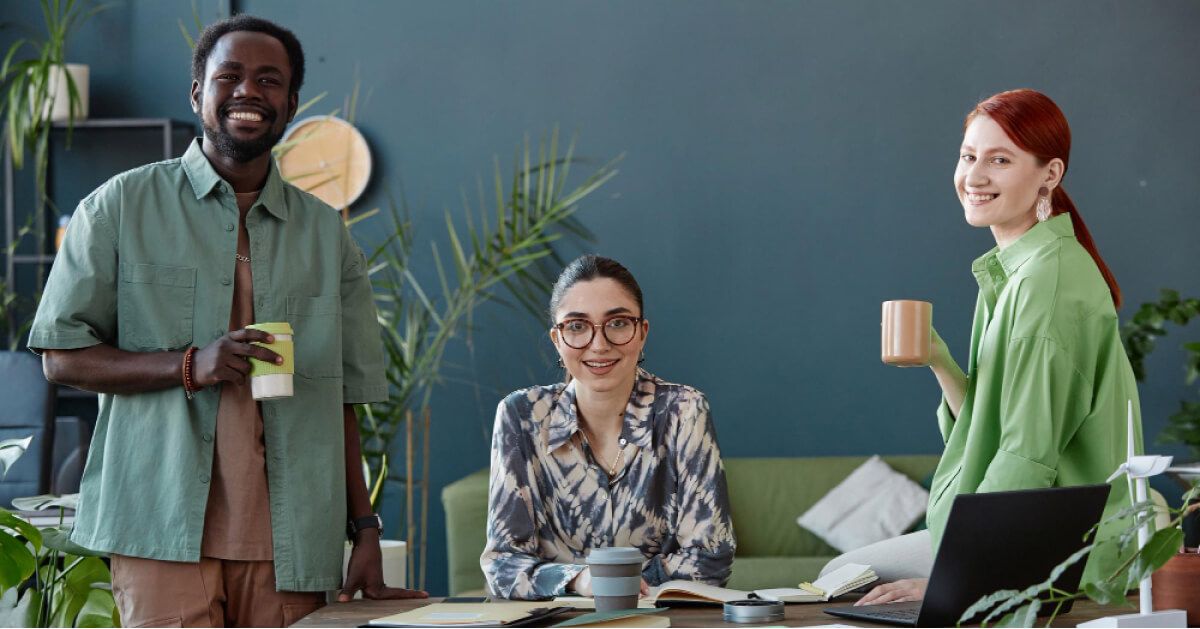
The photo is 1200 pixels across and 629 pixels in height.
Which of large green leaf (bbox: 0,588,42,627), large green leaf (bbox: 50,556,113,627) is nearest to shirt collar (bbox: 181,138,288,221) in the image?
large green leaf (bbox: 50,556,113,627)

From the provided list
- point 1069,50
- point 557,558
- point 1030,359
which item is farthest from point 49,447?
point 1069,50

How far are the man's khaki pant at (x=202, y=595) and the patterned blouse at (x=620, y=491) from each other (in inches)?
14.1

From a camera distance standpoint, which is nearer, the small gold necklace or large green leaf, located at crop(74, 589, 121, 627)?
the small gold necklace

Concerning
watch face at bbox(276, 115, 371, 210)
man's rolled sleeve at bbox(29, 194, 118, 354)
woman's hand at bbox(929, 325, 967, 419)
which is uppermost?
A: watch face at bbox(276, 115, 371, 210)

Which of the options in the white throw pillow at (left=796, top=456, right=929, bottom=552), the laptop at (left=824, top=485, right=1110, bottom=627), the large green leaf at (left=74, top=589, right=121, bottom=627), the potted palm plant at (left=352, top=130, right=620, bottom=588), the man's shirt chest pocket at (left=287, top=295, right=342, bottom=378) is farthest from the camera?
the potted palm plant at (left=352, top=130, right=620, bottom=588)

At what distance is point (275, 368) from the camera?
80.4 inches

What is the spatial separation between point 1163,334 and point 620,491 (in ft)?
9.50

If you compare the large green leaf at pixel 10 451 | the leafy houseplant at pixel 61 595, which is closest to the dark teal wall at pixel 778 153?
the leafy houseplant at pixel 61 595

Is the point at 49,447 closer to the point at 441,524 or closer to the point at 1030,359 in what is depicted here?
the point at 441,524

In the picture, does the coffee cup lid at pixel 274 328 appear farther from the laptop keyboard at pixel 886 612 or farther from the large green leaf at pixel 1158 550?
the large green leaf at pixel 1158 550

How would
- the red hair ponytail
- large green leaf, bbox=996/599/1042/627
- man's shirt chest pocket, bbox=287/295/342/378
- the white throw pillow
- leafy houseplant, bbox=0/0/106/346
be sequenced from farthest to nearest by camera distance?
1. leafy houseplant, bbox=0/0/106/346
2. the white throw pillow
3. man's shirt chest pocket, bbox=287/295/342/378
4. the red hair ponytail
5. large green leaf, bbox=996/599/1042/627

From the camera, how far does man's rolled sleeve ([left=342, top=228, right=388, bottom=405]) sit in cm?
237

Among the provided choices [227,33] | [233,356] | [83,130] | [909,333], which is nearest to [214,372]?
[233,356]

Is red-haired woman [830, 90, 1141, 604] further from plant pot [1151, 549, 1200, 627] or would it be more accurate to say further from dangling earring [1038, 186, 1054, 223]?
plant pot [1151, 549, 1200, 627]
